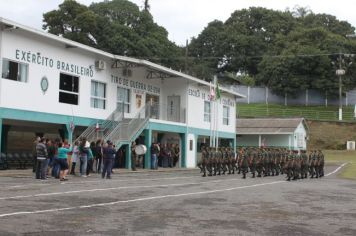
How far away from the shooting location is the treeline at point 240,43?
63.6 m

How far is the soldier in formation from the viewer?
27.3 m

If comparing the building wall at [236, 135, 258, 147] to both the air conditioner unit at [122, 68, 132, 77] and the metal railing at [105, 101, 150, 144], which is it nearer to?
the metal railing at [105, 101, 150, 144]

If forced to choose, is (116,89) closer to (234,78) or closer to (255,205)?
(255,205)

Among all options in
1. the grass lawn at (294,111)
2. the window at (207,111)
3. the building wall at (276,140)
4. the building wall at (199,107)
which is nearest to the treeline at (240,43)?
the grass lawn at (294,111)

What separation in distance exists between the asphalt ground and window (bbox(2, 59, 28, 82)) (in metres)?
8.68

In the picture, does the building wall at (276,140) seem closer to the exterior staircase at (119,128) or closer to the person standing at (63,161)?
the exterior staircase at (119,128)

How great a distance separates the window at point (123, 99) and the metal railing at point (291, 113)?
3718cm

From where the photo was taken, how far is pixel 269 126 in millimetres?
→ 57781

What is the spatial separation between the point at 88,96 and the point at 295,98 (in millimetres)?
54427

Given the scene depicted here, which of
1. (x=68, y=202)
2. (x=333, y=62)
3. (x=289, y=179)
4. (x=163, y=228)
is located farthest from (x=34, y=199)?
(x=333, y=62)

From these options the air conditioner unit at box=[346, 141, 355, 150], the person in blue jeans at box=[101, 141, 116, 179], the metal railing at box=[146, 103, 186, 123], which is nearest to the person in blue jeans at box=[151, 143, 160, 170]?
the metal railing at box=[146, 103, 186, 123]

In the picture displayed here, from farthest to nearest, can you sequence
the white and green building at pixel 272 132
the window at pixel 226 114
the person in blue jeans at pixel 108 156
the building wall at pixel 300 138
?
1. the building wall at pixel 300 138
2. the white and green building at pixel 272 132
3. the window at pixel 226 114
4. the person in blue jeans at pixel 108 156

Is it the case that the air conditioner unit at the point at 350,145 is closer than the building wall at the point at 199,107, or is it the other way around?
the building wall at the point at 199,107

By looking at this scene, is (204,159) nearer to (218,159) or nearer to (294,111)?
(218,159)
